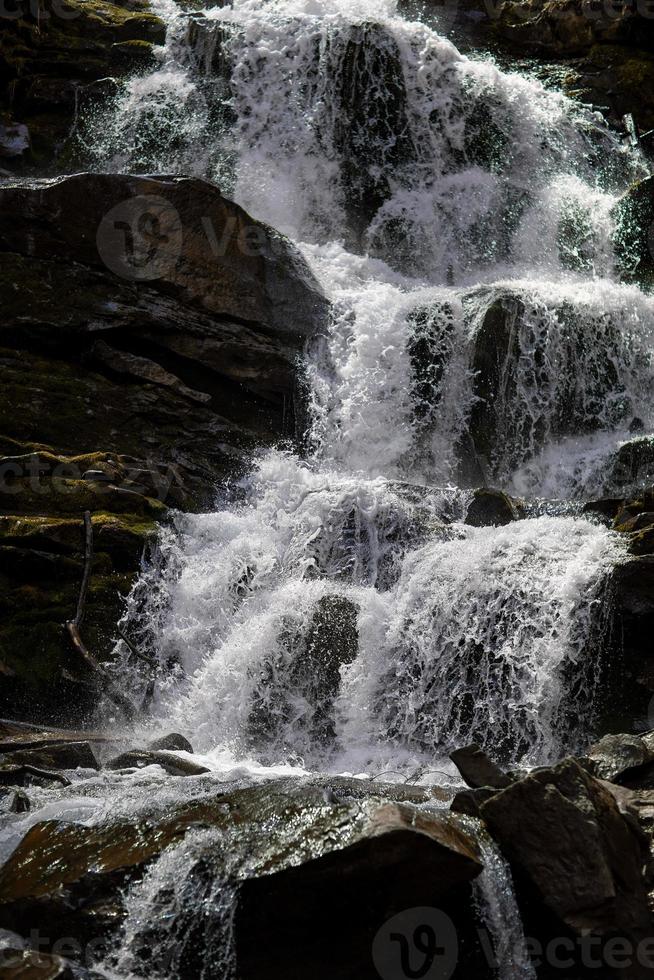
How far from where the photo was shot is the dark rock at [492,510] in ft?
34.6

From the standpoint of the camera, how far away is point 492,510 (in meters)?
10.6

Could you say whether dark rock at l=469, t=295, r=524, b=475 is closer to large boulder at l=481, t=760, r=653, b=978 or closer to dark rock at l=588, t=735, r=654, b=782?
dark rock at l=588, t=735, r=654, b=782

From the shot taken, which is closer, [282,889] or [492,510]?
[282,889]

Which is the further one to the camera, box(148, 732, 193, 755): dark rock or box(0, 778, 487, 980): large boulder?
box(148, 732, 193, 755): dark rock

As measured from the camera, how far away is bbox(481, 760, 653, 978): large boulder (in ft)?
16.5

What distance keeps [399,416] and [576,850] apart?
8502 millimetres

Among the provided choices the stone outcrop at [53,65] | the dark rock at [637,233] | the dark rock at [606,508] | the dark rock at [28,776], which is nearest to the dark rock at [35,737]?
the dark rock at [28,776]

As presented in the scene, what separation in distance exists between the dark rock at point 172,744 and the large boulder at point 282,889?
3089mm

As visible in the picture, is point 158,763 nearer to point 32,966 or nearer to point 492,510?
point 32,966

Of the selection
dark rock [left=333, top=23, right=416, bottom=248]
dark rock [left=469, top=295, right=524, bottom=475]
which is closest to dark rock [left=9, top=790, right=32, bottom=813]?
dark rock [left=469, top=295, right=524, bottom=475]

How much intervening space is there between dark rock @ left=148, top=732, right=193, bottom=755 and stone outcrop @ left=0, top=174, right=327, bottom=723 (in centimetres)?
317

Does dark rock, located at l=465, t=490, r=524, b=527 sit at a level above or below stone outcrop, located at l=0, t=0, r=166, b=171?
below

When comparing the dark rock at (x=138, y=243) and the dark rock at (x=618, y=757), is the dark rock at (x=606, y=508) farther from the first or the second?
the dark rock at (x=138, y=243)

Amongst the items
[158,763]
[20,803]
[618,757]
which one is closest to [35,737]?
[158,763]
